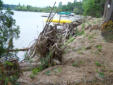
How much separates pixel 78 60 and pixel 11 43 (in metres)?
1.76

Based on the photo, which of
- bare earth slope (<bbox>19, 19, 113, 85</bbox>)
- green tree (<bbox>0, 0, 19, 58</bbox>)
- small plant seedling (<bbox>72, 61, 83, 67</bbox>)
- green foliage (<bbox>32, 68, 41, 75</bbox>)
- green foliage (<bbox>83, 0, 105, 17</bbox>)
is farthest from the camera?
green foliage (<bbox>83, 0, 105, 17</bbox>)

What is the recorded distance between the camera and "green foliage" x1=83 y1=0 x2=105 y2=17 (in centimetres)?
1341

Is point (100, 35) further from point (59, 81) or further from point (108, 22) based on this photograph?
point (59, 81)

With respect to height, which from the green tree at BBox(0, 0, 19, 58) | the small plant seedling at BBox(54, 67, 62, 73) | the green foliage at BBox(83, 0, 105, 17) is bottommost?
the small plant seedling at BBox(54, 67, 62, 73)

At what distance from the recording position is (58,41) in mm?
4070

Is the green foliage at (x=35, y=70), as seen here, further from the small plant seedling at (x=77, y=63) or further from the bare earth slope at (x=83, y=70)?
the small plant seedling at (x=77, y=63)

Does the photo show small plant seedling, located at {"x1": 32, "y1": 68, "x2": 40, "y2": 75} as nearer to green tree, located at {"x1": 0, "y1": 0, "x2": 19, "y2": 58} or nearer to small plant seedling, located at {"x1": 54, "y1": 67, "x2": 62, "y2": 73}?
small plant seedling, located at {"x1": 54, "y1": 67, "x2": 62, "y2": 73}

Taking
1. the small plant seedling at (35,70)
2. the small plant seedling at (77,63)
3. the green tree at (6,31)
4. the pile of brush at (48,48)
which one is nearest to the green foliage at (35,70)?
the small plant seedling at (35,70)

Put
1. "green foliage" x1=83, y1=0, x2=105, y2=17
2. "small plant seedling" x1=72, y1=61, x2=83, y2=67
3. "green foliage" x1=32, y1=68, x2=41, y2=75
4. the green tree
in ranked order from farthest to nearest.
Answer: "green foliage" x1=83, y1=0, x2=105, y2=17 < "small plant seedling" x1=72, y1=61, x2=83, y2=67 < "green foliage" x1=32, y1=68, x2=41, y2=75 < the green tree

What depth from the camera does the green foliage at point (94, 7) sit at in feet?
44.0

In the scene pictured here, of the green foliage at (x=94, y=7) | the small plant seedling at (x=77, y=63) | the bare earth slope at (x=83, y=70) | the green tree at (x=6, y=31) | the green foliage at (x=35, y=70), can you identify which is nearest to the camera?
the green tree at (x=6, y=31)

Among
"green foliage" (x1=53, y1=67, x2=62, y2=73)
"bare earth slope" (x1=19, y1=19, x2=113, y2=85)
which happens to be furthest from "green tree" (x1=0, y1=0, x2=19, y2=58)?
"green foliage" (x1=53, y1=67, x2=62, y2=73)

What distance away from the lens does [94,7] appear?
44.8ft

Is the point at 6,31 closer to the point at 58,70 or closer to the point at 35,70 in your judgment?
the point at 35,70
